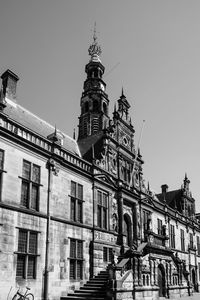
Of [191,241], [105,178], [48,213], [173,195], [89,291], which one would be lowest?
[89,291]

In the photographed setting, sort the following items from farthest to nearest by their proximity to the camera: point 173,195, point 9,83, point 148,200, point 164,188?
point 164,188 < point 173,195 < point 148,200 < point 9,83

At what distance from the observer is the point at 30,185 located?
18.0 metres

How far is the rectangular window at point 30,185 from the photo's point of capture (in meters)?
17.7

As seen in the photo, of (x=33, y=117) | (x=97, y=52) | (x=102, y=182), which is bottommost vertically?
(x=102, y=182)

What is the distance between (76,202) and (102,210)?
10.6 ft

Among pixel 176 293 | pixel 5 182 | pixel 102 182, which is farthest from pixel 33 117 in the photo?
pixel 176 293

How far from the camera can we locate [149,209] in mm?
31000

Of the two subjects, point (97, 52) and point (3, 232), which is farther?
point (97, 52)

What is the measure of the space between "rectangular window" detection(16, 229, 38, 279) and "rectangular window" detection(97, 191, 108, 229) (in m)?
6.88

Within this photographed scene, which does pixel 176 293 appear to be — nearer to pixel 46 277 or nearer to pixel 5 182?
pixel 46 277

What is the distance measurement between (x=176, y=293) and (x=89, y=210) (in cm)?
1145

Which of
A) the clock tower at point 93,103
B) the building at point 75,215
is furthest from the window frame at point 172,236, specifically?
the clock tower at point 93,103

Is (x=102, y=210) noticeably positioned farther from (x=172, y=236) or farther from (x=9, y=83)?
(x=172, y=236)

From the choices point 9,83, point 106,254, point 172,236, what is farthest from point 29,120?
point 172,236
